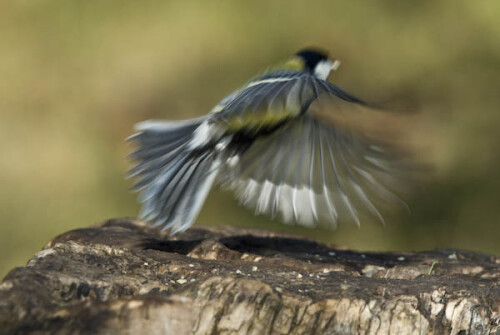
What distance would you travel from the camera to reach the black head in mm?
3344

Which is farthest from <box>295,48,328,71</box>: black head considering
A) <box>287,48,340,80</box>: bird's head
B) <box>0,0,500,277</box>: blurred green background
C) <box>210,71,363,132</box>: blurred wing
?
<box>0,0,500,277</box>: blurred green background

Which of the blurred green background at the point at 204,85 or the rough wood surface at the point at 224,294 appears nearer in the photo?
the rough wood surface at the point at 224,294

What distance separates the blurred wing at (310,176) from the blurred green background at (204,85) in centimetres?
145

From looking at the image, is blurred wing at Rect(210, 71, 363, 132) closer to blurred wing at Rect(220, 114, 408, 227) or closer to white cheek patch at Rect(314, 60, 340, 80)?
blurred wing at Rect(220, 114, 408, 227)

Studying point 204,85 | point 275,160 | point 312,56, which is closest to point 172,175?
point 275,160

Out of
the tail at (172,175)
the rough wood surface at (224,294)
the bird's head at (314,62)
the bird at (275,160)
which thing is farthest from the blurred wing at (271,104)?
the bird's head at (314,62)

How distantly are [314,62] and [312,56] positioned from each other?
27 mm

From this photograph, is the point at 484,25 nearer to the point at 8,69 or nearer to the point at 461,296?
the point at 8,69

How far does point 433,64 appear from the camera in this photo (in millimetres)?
4523

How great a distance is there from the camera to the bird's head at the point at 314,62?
3.32 m

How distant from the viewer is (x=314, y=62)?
132 inches

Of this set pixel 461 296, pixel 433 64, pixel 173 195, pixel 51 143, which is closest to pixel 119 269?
pixel 173 195

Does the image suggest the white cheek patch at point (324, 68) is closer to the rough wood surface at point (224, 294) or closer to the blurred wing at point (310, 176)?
the blurred wing at point (310, 176)

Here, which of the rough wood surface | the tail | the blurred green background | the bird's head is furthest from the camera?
the blurred green background
